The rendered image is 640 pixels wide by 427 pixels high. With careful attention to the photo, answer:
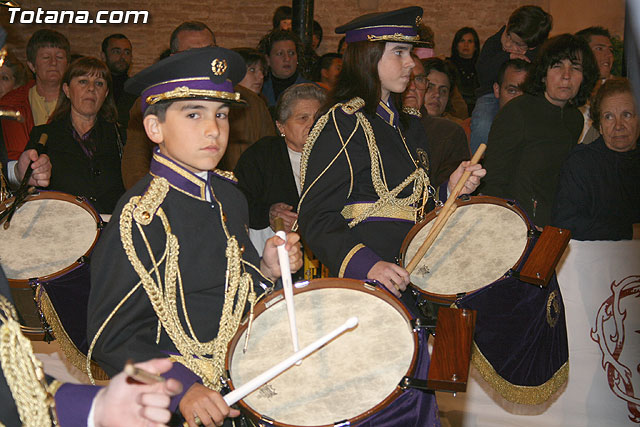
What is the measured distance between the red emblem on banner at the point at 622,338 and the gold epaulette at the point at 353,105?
1899 millimetres

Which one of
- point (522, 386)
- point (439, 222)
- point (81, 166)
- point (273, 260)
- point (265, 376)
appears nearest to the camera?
point (265, 376)

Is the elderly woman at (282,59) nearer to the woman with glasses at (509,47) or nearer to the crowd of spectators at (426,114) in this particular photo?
the crowd of spectators at (426,114)

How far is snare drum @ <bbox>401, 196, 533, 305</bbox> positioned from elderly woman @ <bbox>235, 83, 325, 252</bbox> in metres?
1.67

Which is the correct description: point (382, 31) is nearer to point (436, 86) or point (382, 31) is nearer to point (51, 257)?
point (51, 257)

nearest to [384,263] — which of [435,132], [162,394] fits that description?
[162,394]

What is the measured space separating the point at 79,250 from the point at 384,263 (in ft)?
5.52

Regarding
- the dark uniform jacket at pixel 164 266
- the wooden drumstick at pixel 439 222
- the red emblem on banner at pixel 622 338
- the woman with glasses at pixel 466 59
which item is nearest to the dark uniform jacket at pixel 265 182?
the wooden drumstick at pixel 439 222

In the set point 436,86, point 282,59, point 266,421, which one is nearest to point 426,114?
point 436,86

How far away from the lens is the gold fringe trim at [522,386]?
3271 millimetres

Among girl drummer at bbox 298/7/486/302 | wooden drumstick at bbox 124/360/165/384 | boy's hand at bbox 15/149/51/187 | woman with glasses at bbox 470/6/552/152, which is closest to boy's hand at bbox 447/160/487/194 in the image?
girl drummer at bbox 298/7/486/302

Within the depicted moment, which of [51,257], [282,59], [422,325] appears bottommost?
[51,257]

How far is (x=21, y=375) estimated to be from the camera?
140cm

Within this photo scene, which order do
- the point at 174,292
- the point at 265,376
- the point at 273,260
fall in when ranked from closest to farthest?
the point at 265,376
the point at 174,292
the point at 273,260

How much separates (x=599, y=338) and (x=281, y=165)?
215 cm
